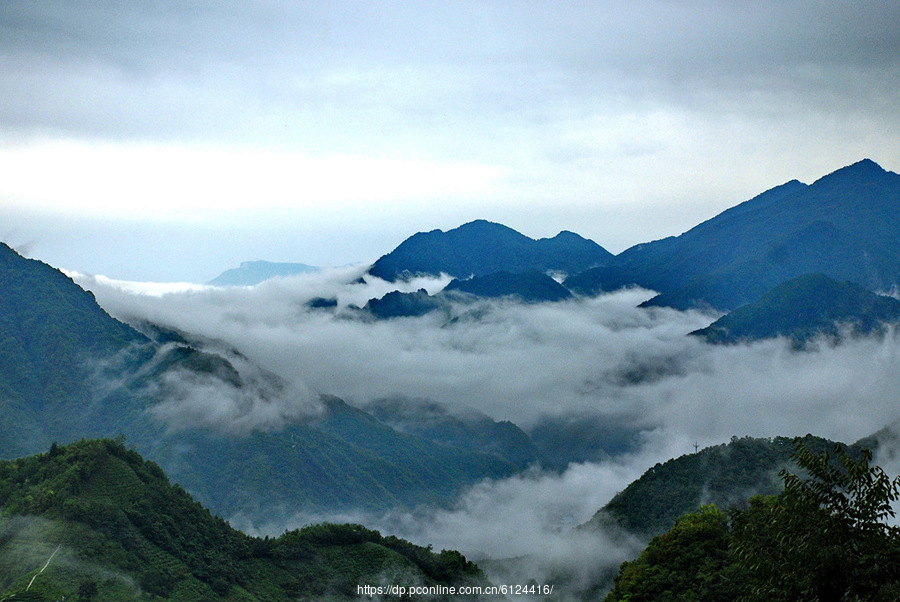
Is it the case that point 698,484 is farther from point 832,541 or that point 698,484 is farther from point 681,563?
point 832,541

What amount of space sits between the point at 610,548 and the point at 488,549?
74.2 m

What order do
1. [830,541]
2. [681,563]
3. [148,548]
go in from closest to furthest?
[830,541]
[681,563]
[148,548]

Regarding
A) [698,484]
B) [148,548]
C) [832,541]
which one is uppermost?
[832,541]

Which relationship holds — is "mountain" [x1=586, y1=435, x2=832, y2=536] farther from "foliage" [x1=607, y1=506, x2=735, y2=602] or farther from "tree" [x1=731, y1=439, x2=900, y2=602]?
"tree" [x1=731, y1=439, x2=900, y2=602]

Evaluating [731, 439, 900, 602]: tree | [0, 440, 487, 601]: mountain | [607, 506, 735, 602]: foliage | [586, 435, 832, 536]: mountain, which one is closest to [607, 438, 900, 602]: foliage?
[731, 439, 900, 602]: tree

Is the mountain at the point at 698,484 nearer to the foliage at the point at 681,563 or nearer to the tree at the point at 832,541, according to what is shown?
the foliage at the point at 681,563

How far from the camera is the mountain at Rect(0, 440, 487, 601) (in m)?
62.9

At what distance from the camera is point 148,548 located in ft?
233

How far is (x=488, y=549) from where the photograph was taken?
547 ft

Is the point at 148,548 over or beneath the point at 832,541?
beneath

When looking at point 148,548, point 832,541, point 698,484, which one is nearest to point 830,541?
point 832,541

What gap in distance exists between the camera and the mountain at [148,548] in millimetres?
62875

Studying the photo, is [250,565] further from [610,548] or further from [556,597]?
[610,548]

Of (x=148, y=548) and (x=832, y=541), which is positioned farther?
(x=148, y=548)
